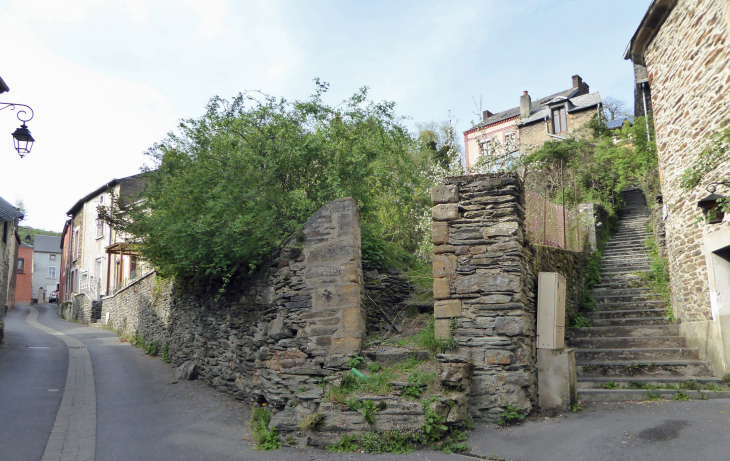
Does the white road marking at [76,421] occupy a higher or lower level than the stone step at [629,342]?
lower

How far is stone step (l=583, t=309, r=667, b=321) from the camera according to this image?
9117mm

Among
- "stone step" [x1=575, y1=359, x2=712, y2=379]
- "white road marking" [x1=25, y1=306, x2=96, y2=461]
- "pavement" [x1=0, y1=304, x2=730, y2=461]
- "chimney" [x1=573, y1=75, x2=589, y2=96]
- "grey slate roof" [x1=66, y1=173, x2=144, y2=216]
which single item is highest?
"chimney" [x1=573, y1=75, x2=589, y2=96]

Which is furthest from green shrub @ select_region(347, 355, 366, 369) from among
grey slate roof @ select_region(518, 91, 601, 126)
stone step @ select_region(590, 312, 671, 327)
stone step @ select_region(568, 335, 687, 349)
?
grey slate roof @ select_region(518, 91, 601, 126)

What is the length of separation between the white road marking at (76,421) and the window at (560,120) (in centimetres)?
2275

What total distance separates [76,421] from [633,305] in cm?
972

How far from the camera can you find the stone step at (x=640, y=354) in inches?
303

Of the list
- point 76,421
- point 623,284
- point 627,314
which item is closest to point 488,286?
point 627,314

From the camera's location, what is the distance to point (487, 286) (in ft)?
19.8

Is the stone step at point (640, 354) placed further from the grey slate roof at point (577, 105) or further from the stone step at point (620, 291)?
the grey slate roof at point (577, 105)

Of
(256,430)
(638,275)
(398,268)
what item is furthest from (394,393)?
(638,275)

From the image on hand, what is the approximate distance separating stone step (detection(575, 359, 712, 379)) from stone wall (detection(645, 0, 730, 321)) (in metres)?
0.83

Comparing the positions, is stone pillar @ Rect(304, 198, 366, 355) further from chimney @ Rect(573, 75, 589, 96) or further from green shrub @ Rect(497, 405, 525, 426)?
chimney @ Rect(573, 75, 589, 96)

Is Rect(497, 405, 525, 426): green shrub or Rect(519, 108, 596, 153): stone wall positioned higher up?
Rect(519, 108, 596, 153): stone wall

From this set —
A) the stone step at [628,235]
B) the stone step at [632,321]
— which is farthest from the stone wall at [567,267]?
the stone step at [628,235]
